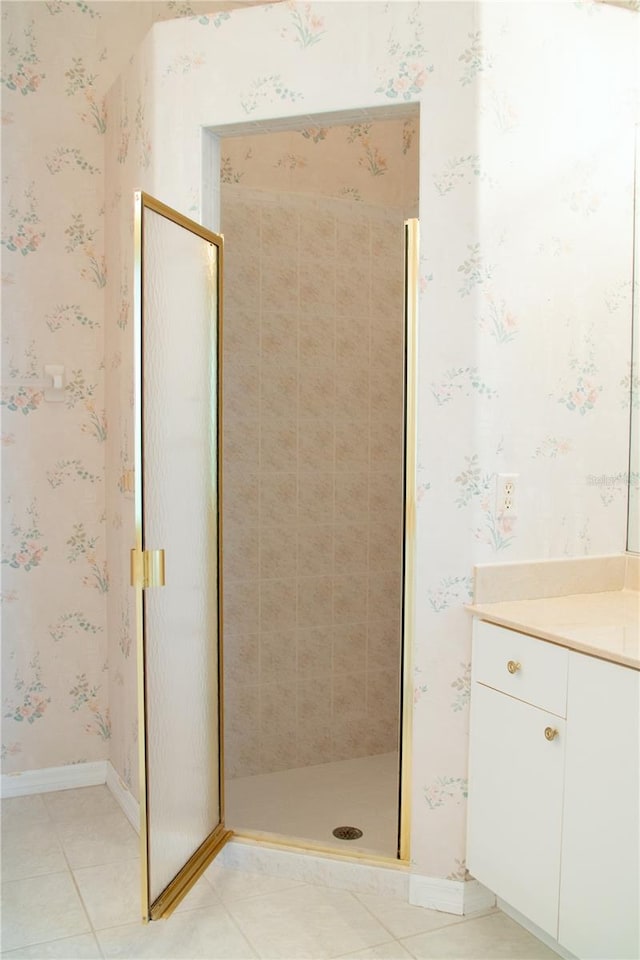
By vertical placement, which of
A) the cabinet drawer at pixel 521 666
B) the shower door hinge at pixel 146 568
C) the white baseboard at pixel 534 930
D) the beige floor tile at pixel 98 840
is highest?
the shower door hinge at pixel 146 568

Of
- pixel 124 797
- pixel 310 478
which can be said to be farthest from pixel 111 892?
pixel 310 478

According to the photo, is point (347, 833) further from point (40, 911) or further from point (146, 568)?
→ point (146, 568)

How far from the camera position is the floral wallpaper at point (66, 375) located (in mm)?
2990

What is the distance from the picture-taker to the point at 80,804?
2.98 m

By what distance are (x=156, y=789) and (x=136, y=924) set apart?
1.34ft

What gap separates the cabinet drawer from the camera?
1.94 m

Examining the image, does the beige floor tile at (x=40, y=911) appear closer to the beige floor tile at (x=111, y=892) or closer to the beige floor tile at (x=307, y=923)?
the beige floor tile at (x=111, y=892)

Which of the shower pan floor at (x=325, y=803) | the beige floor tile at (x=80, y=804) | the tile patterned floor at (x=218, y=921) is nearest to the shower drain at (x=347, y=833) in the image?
the shower pan floor at (x=325, y=803)

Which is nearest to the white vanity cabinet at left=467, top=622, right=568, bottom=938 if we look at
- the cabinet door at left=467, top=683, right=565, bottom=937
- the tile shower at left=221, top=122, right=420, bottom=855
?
the cabinet door at left=467, top=683, right=565, bottom=937

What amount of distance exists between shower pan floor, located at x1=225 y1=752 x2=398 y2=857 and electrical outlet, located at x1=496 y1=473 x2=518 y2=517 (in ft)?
3.34

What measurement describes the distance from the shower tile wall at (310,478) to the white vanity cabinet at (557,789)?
124 centimetres

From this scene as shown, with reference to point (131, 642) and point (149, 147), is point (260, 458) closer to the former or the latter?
point (131, 642)

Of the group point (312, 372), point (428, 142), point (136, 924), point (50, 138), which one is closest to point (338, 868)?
point (136, 924)

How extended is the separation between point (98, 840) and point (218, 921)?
2.09 ft
